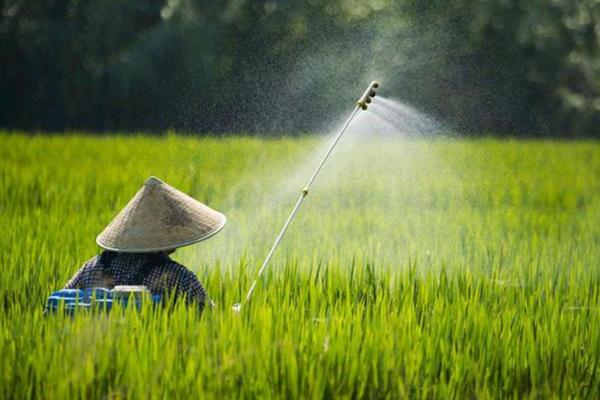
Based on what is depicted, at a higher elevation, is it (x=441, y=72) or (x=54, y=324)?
(x=441, y=72)

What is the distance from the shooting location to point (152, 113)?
70.4 ft

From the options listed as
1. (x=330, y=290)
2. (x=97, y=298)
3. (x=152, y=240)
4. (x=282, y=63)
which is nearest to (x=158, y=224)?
(x=152, y=240)

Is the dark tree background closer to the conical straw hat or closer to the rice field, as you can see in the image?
the rice field

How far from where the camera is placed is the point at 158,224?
12.0 ft

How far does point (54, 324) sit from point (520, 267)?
8.72ft

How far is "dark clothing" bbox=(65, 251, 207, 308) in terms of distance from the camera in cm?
370

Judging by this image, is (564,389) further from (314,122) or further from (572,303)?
(314,122)

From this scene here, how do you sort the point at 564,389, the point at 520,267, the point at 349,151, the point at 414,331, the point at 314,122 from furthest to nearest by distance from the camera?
the point at 314,122 < the point at 349,151 < the point at 520,267 < the point at 414,331 < the point at 564,389

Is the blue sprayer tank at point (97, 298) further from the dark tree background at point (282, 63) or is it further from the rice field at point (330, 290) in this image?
the dark tree background at point (282, 63)

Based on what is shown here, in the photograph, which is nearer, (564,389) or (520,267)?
(564,389)

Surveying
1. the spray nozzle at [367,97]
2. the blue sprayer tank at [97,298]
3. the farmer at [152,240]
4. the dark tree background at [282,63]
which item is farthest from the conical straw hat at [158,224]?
the dark tree background at [282,63]

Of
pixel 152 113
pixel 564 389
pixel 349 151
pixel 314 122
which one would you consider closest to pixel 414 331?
pixel 564 389

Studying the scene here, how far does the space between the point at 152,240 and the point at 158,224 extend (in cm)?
6

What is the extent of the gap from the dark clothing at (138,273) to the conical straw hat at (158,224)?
8cm
